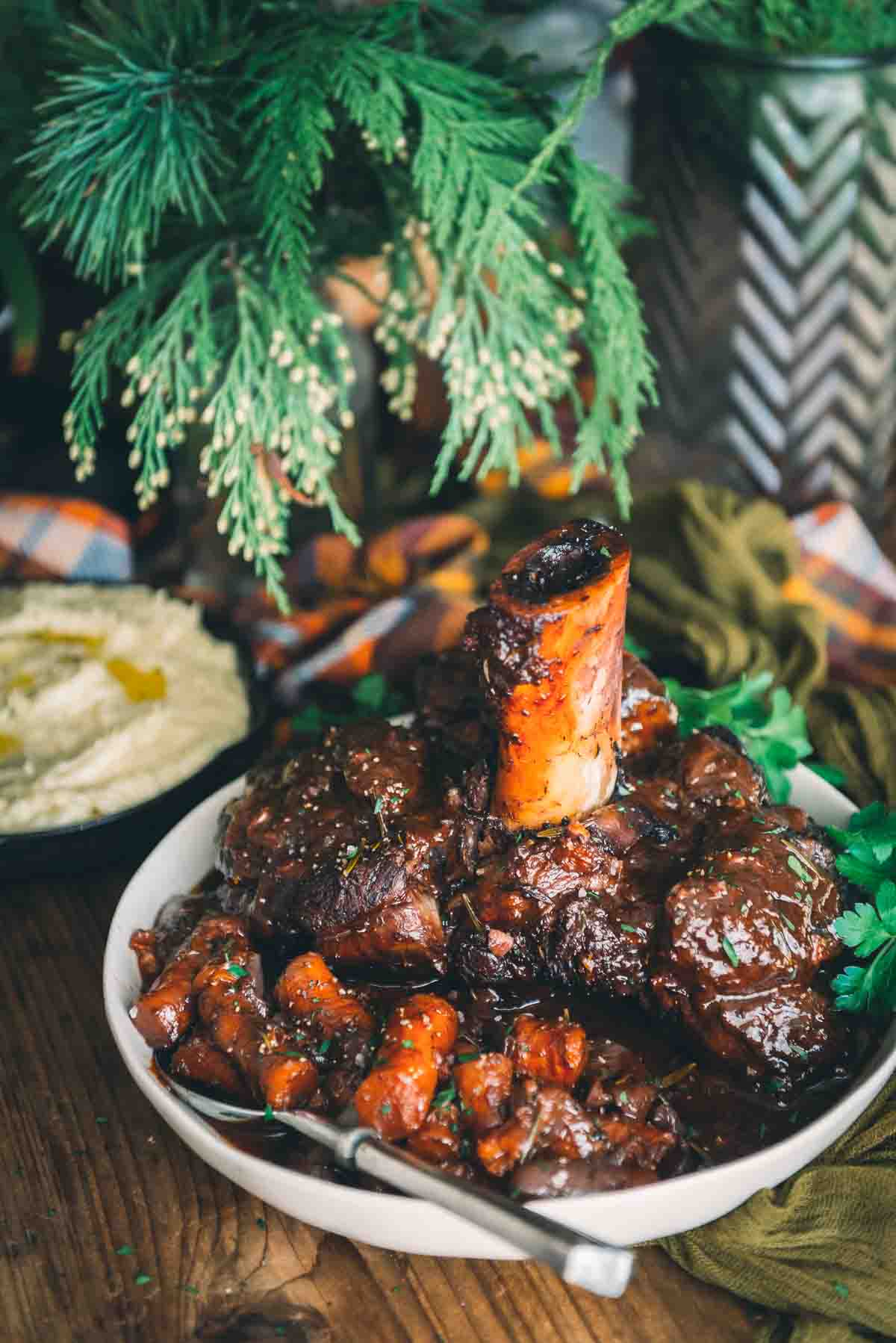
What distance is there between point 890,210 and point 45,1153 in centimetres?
271

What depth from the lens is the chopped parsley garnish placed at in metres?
2.06

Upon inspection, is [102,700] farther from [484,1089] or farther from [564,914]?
[484,1089]

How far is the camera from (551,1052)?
188cm

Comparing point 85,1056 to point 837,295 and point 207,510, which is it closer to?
point 207,510

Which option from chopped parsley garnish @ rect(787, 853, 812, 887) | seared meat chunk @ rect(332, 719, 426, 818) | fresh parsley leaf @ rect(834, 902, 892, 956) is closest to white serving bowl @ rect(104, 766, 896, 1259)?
fresh parsley leaf @ rect(834, 902, 892, 956)

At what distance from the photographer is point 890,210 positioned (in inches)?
127

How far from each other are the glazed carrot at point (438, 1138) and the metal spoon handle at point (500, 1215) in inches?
2.1

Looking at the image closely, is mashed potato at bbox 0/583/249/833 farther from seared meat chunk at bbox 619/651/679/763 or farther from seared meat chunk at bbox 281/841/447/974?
seared meat chunk at bbox 619/651/679/763

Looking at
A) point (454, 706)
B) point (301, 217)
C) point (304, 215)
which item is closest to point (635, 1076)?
point (454, 706)

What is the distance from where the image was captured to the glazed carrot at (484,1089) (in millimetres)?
1814

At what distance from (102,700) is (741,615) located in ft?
4.75

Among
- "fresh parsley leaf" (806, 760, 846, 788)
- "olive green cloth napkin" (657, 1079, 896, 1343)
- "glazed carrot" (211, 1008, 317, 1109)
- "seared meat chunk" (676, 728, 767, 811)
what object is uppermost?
"seared meat chunk" (676, 728, 767, 811)

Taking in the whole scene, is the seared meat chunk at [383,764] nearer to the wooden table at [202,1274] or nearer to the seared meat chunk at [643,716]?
the seared meat chunk at [643,716]

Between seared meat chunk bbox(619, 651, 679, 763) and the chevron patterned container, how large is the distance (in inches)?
53.7
